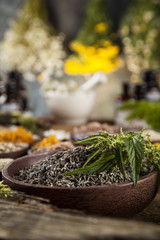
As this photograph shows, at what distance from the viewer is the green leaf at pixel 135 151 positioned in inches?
22.6

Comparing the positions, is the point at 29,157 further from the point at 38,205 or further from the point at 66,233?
the point at 66,233

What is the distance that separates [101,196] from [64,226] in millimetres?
196

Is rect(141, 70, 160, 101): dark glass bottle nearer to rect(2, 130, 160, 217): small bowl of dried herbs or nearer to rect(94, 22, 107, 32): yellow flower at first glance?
rect(2, 130, 160, 217): small bowl of dried herbs

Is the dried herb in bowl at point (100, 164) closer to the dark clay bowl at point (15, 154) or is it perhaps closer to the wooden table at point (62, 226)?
the wooden table at point (62, 226)

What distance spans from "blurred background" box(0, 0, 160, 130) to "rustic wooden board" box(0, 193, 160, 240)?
6.06ft

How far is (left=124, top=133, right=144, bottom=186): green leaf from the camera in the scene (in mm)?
574

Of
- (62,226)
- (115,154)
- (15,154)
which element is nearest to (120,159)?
(115,154)

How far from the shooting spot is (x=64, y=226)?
0.35m

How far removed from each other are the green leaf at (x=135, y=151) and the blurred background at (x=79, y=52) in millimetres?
1624

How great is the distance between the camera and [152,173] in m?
0.62

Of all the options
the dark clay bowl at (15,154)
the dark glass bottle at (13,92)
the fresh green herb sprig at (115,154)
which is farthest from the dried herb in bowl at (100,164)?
the dark glass bottle at (13,92)

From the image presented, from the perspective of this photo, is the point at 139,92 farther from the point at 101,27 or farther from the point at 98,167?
the point at 101,27

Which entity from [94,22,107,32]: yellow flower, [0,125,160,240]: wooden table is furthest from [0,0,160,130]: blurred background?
[0,125,160,240]: wooden table

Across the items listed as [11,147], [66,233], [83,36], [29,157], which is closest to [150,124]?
[11,147]
